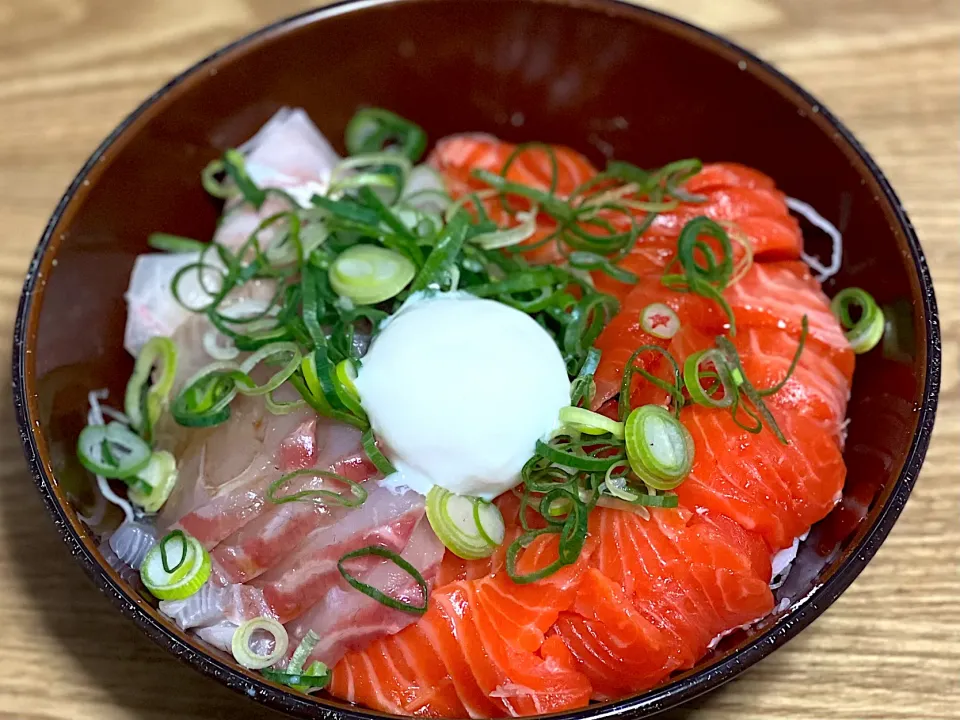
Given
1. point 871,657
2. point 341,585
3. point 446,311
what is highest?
point 446,311

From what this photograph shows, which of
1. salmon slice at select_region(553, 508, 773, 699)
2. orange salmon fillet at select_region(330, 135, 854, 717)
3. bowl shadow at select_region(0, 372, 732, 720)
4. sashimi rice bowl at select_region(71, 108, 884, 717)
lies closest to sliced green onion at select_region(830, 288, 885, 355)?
sashimi rice bowl at select_region(71, 108, 884, 717)

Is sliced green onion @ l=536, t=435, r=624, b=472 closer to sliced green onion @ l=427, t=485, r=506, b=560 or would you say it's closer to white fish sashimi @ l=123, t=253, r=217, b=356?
sliced green onion @ l=427, t=485, r=506, b=560

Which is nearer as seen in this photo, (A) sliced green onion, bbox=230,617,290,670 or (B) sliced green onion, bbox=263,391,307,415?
(A) sliced green onion, bbox=230,617,290,670

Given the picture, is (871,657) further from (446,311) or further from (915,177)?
(915,177)

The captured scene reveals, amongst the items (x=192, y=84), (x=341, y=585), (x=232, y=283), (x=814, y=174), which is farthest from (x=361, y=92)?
(x=341, y=585)

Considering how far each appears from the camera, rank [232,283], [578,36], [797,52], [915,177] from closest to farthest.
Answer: [232,283] < [578,36] < [915,177] < [797,52]

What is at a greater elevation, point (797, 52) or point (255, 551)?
point (797, 52)

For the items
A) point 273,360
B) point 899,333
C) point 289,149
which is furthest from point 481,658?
point 289,149
